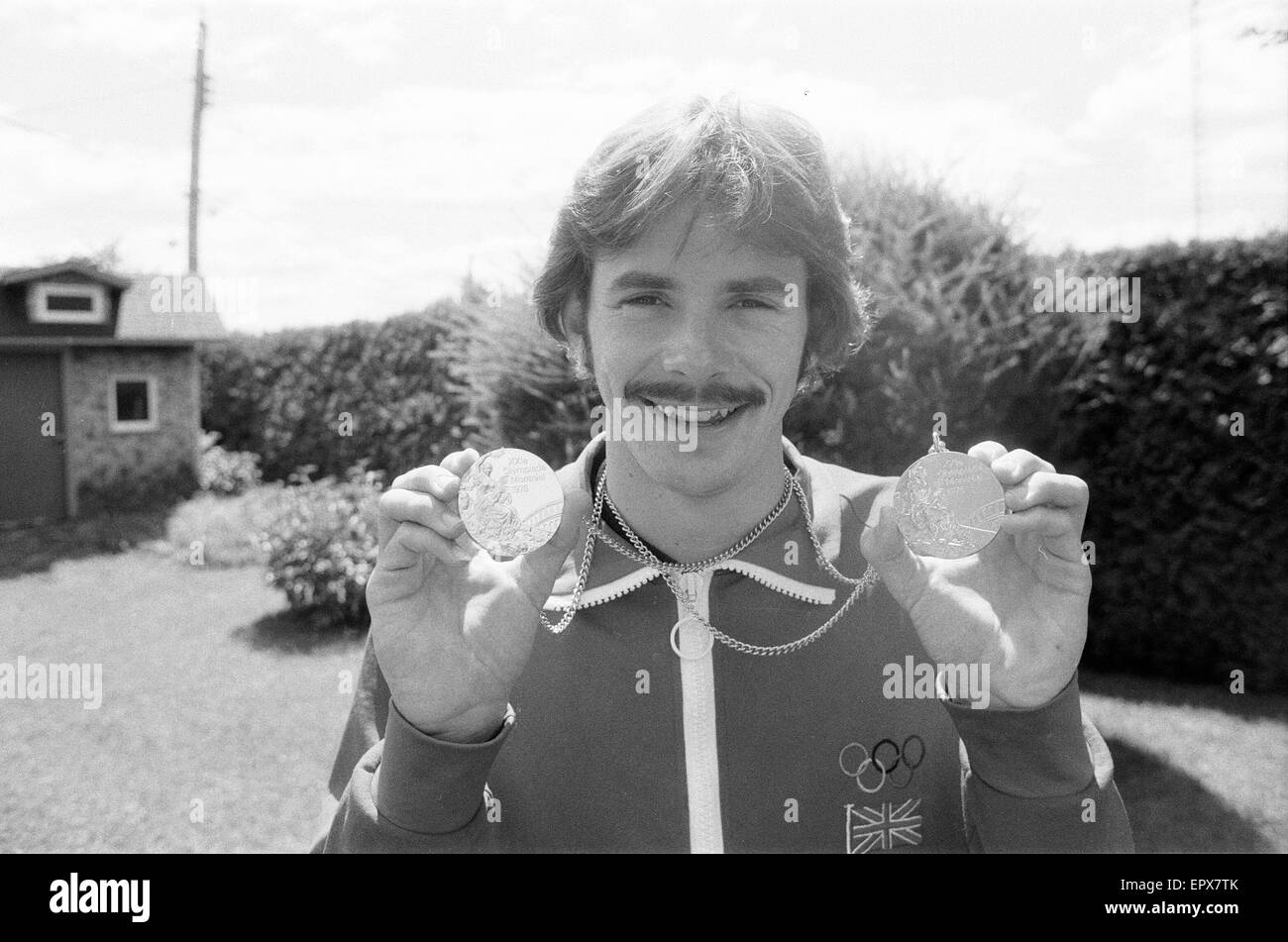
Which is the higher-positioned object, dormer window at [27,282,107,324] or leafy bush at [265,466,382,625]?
dormer window at [27,282,107,324]

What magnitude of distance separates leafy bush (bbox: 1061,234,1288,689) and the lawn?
0.53m

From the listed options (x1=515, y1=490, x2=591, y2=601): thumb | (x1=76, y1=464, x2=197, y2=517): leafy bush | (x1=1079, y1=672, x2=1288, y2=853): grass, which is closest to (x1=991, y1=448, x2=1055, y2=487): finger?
(x1=515, y1=490, x2=591, y2=601): thumb

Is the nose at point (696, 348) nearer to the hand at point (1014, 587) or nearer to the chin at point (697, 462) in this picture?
the chin at point (697, 462)

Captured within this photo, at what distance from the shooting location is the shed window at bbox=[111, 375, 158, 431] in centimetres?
1582

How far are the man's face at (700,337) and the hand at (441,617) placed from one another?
380 millimetres

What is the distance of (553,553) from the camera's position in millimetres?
1850

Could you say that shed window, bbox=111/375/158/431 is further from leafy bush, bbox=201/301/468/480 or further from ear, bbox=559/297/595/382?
ear, bbox=559/297/595/382

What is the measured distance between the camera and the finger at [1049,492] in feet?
5.56

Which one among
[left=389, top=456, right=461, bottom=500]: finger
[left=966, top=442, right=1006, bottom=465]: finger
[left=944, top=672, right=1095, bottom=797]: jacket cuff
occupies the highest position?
[left=966, top=442, right=1006, bottom=465]: finger

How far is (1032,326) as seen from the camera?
577 cm

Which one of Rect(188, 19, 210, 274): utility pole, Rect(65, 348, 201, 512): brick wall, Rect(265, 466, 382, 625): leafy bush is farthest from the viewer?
Rect(188, 19, 210, 274): utility pole

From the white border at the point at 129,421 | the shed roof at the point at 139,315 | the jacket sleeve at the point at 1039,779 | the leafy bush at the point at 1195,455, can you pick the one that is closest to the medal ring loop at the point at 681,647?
the jacket sleeve at the point at 1039,779

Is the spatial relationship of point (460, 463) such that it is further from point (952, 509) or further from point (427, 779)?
point (952, 509)

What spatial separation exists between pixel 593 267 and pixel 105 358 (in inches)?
636
